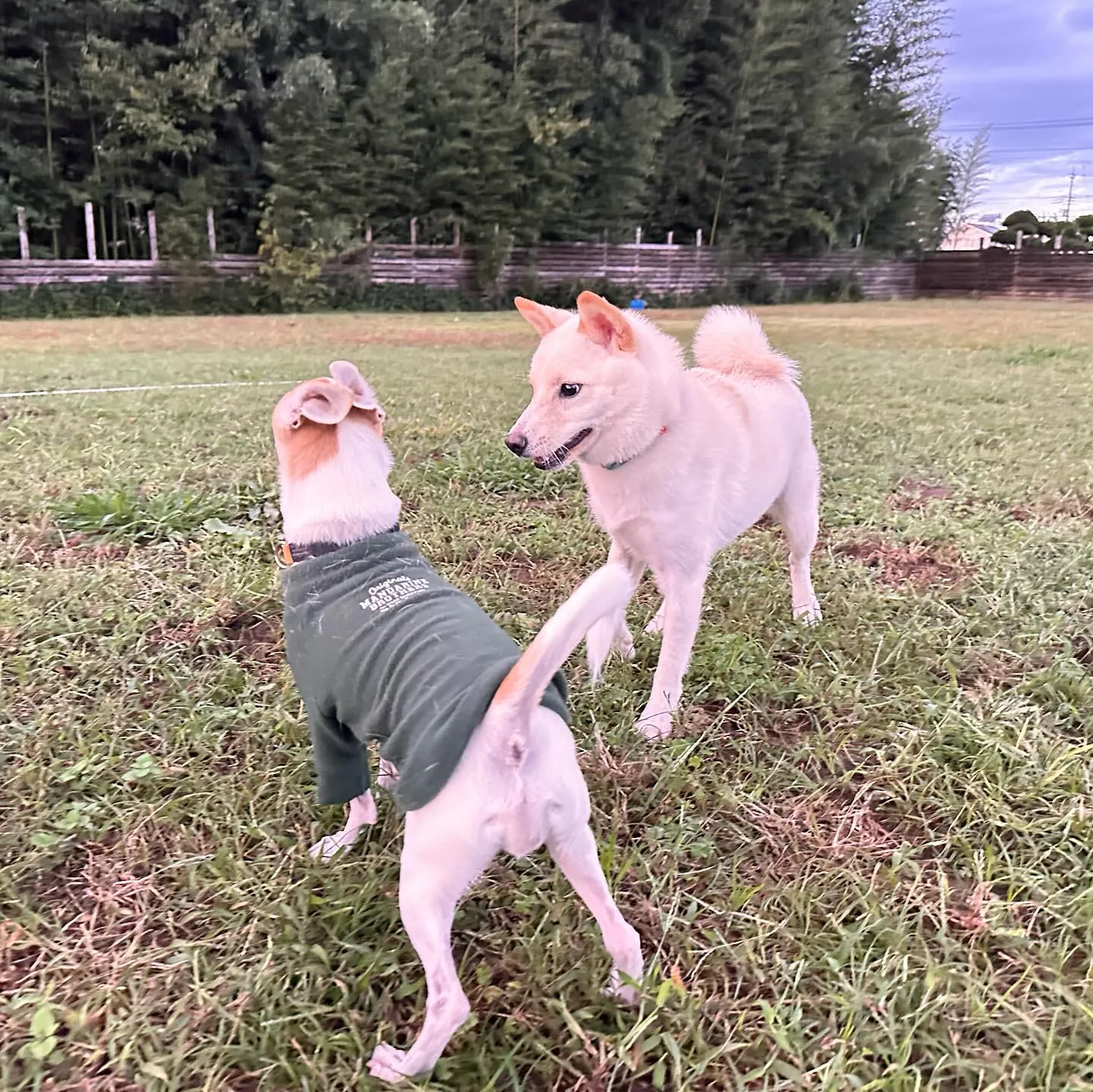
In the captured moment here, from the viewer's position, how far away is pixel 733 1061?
4.16 feet

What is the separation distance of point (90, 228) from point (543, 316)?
57.2 feet

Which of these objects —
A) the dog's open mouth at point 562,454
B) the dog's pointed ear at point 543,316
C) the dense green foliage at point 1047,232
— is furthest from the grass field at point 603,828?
the dense green foliage at point 1047,232

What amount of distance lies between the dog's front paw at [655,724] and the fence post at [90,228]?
17627 millimetres

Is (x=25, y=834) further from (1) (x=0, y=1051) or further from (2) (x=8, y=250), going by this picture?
(2) (x=8, y=250)

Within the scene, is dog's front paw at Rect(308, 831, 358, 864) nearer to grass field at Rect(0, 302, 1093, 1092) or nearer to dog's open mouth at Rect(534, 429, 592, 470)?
grass field at Rect(0, 302, 1093, 1092)

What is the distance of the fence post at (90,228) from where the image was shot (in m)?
16.2

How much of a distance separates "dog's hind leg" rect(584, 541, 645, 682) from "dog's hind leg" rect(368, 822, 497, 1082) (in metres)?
0.60

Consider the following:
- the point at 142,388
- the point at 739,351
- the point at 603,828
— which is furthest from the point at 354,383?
the point at 142,388

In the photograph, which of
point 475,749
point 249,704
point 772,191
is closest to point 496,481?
point 249,704

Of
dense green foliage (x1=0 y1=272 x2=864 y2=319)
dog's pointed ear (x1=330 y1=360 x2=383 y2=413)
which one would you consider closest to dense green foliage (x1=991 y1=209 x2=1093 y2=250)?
dense green foliage (x1=0 y1=272 x2=864 y2=319)

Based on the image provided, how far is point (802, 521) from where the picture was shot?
2734mm

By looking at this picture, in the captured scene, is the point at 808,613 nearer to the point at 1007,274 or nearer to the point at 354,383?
the point at 354,383

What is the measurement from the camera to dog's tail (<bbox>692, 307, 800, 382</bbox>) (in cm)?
276

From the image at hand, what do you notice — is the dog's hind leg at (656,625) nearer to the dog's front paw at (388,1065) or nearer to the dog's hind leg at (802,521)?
the dog's hind leg at (802,521)
